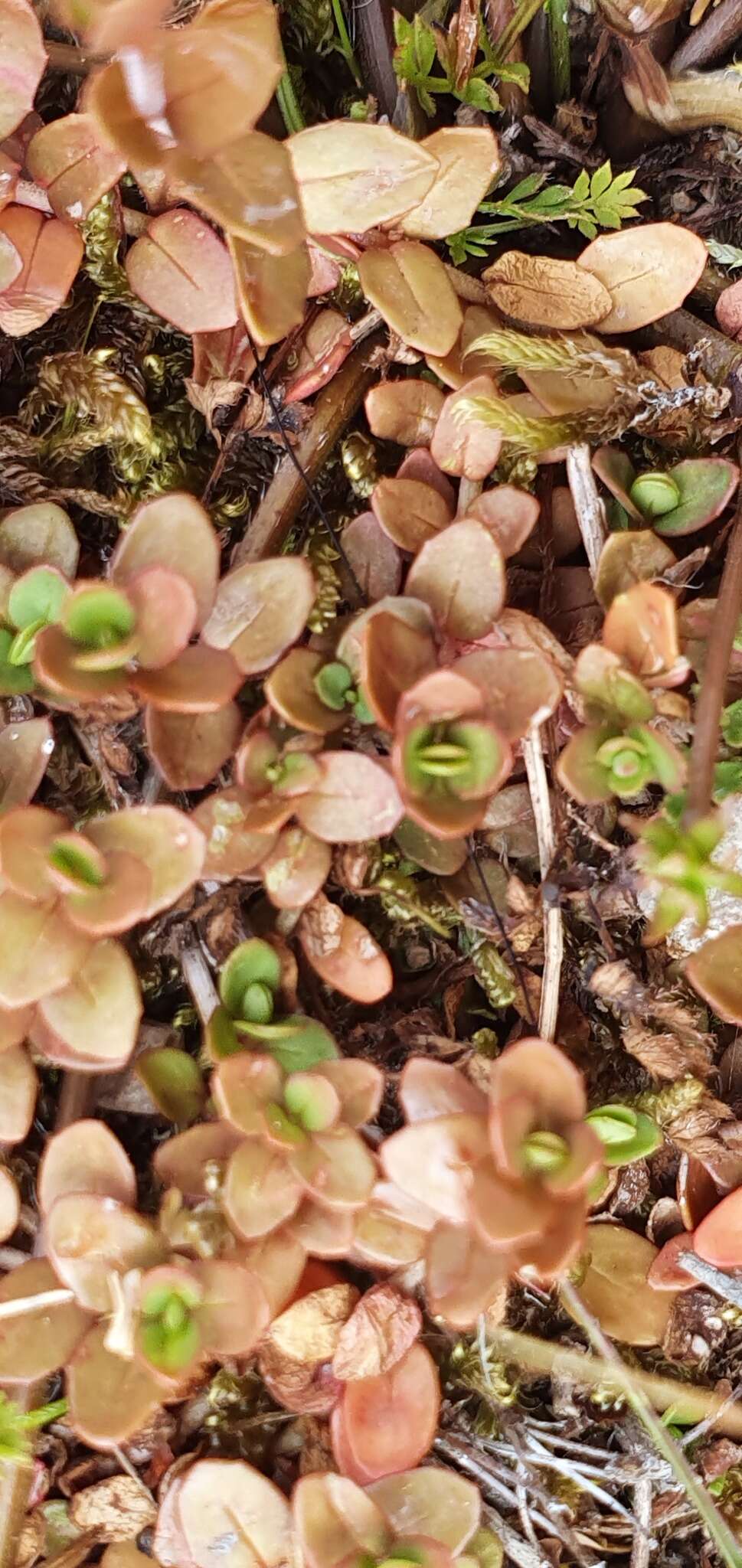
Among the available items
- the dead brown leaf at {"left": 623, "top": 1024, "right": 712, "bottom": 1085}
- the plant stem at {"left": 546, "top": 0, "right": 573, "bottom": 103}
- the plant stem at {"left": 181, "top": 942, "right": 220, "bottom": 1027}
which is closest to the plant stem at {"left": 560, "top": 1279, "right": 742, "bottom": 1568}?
the dead brown leaf at {"left": 623, "top": 1024, "right": 712, "bottom": 1085}

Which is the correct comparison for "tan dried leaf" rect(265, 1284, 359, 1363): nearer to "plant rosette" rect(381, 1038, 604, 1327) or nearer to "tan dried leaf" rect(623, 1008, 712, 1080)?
"plant rosette" rect(381, 1038, 604, 1327)

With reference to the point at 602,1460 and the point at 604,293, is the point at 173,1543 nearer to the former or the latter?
the point at 602,1460

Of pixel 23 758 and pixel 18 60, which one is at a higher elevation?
pixel 18 60

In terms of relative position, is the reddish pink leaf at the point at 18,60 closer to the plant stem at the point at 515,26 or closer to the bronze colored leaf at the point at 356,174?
the bronze colored leaf at the point at 356,174

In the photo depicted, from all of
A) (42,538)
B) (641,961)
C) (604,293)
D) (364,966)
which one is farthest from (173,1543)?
(604,293)

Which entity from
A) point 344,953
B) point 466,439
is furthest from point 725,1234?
point 466,439

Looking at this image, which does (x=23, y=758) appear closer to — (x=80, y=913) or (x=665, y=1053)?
Result: (x=80, y=913)

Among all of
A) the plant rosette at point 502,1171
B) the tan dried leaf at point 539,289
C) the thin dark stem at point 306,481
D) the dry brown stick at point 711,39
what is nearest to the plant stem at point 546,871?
the plant rosette at point 502,1171
